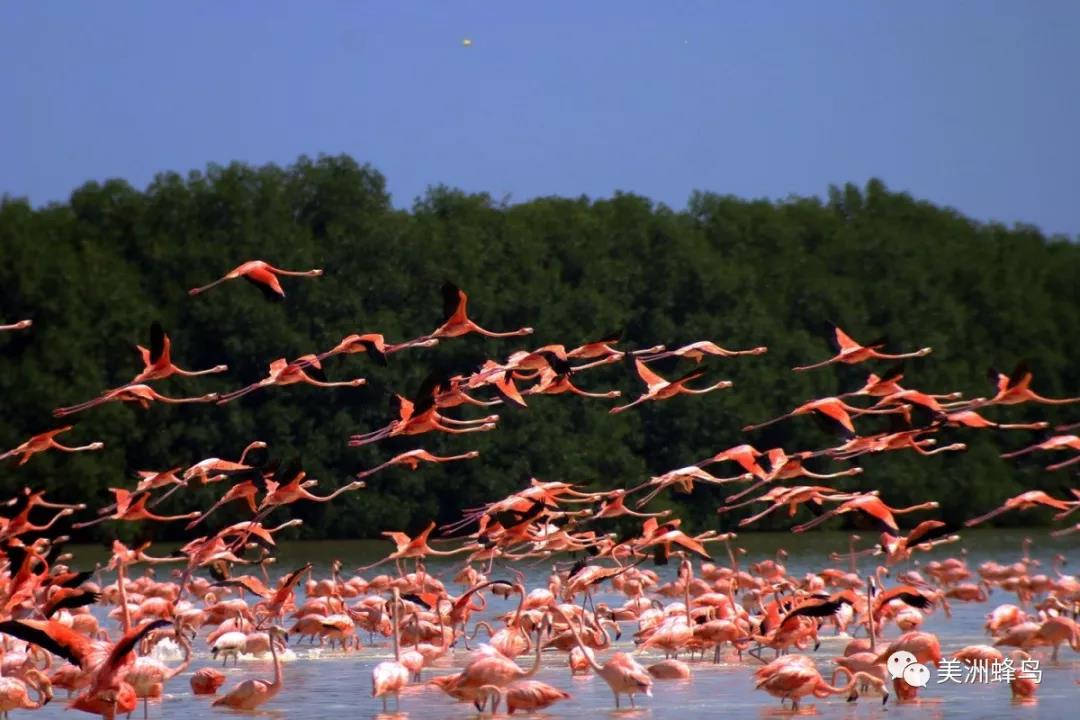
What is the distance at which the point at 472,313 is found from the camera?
44.3 metres

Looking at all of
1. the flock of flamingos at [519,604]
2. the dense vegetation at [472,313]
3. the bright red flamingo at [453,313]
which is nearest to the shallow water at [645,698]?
the flock of flamingos at [519,604]

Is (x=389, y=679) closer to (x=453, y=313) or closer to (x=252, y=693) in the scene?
(x=252, y=693)

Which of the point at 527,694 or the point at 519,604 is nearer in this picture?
the point at 527,694

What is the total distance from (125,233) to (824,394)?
16057 mm

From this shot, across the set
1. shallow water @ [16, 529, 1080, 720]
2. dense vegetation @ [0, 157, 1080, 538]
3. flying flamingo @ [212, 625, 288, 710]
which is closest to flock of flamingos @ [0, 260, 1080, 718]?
flying flamingo @ [212, 625, 288, 710]

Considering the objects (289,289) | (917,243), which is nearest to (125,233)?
(289,289)

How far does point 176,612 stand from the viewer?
18.9m

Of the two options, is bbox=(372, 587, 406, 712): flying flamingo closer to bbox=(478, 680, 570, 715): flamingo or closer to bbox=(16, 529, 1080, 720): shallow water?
bbox=(16, 529, 1080, 720): shallow water

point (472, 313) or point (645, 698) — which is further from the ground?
point (472, 313)

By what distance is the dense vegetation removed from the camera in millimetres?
40750

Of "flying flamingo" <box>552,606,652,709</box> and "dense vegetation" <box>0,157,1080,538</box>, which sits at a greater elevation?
"dense vegetation" <box>0,157,1080,538</box>

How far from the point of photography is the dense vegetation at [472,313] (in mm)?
40750

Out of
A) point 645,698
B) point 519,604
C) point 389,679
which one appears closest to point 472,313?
point 519,604

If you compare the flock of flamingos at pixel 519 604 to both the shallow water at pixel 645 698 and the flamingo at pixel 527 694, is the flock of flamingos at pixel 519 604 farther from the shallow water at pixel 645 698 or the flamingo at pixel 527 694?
the shallow water at pixel 645 698
